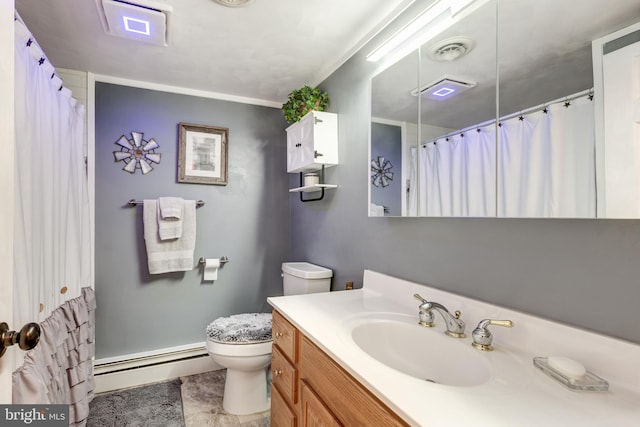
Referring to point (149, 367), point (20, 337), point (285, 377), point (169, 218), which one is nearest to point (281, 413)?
point (285, 377)

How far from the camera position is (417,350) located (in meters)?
1.14

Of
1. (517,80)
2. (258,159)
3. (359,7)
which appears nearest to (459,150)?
(517,80)

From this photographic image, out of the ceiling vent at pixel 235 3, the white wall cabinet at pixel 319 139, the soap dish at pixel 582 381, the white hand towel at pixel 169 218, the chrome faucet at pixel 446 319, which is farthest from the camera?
the white hand towel at pixel 169 218

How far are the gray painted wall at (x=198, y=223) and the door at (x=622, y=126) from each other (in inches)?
90.2

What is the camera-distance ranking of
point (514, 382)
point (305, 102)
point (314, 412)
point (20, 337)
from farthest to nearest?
point (305, 102)
point (314, 412)
point (514, 382)
point (20, 337)

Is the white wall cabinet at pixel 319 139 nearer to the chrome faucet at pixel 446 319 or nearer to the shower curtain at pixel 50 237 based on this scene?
the chrome faucet at pixel 446 319

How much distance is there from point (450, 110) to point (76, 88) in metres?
2.45

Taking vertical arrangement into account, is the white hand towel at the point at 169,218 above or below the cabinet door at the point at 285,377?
above

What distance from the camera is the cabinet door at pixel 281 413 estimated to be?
124cm

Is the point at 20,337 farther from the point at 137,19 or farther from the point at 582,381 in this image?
the point at 137,19

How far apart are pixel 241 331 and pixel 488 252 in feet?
4.75

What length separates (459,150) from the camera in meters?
1.22

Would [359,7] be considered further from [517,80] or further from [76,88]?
[76,88]

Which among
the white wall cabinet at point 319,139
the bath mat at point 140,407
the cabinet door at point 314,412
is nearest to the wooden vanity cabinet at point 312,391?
the cabinet door at point 314,412
